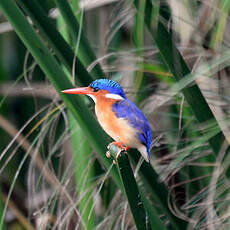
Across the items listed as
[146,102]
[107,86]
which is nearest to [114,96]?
[107,86]

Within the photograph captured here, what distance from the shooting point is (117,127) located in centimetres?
111

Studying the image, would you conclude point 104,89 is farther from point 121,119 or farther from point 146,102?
point 146,102

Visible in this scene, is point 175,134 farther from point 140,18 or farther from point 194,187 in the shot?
point 140,18

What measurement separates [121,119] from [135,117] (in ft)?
0.12

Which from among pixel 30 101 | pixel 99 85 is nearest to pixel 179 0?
pixel 99 85

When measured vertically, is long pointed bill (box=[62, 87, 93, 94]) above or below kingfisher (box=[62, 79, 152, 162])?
above

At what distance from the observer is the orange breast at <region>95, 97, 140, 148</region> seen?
1100 millimetres

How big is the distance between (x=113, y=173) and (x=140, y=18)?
378 millimetres

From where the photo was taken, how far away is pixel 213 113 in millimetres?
1190

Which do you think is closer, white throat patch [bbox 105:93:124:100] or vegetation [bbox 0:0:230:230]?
vegetation [bbox 0:0:230:230]

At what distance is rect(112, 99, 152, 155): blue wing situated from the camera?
3.58 feet

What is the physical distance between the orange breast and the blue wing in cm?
1

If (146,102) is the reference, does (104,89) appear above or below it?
above

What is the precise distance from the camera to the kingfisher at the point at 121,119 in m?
1.10
